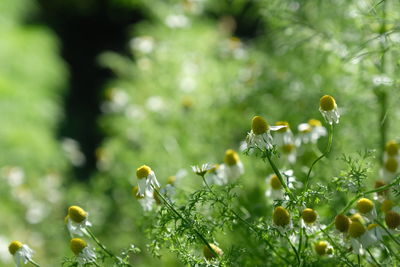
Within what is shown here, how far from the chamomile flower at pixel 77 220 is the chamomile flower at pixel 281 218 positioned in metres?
0.29

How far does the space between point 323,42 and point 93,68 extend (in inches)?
161

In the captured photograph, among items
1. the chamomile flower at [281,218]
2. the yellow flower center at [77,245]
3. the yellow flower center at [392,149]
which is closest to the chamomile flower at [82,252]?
the yellow flower center at [77,245]

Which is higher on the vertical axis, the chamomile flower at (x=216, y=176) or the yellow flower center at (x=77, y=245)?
the chamomile flower at (x=216, y=176)

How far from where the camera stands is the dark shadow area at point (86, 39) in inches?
194

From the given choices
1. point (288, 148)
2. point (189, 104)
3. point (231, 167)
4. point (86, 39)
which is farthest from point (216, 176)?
point (86, 39)

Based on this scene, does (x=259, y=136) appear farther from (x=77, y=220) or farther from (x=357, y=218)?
(x=77, y=220)

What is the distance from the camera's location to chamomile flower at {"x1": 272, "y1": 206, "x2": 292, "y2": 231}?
2.60 ft

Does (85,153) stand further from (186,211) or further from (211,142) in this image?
(186,211)

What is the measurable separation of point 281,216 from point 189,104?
4.57ft

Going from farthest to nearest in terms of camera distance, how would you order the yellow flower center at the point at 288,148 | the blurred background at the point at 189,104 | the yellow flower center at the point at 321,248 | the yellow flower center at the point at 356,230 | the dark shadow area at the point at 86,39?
the dark shadow area at the point at 86,39 → the blurred background at the point at 189,104 → the yellow flower center at the point at 288,148 → the yellow flower center at the point at 321,248 → the yellow flower center at the point at 356,230

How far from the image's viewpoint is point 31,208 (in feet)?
7.80

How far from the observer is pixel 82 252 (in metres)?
0.85

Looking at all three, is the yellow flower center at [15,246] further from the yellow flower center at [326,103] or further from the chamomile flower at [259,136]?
the yellow flower center at [326,103]

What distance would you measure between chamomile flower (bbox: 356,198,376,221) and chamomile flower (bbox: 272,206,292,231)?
0.34ft
